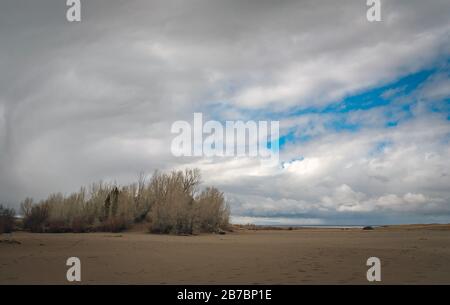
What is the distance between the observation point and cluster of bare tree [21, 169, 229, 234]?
46.6 m

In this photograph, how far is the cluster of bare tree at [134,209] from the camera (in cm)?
4659

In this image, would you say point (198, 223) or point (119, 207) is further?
point (119, 207)

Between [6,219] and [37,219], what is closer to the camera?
[6,219]

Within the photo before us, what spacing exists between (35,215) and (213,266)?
54.2m

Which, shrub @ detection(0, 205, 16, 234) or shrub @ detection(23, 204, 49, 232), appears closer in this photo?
shrub @ detection(0, 205, 16, 234)

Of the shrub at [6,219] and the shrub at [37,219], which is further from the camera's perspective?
the shrub at [37,219]

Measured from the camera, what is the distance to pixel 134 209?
55.1 meters

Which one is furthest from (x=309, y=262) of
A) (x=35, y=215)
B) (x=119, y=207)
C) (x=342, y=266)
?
(x=35, y=215)
